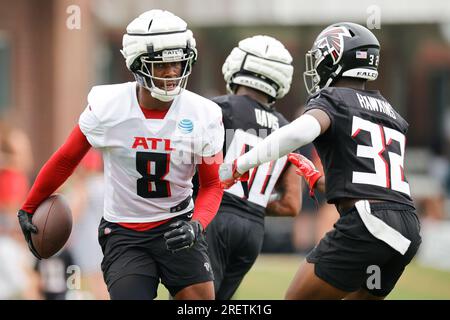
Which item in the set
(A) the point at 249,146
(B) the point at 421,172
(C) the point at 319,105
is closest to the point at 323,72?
(C) the point at 319,105

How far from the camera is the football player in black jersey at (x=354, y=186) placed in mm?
4801

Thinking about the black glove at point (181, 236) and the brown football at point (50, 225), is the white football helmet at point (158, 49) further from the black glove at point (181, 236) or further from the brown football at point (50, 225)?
the brown football at point (50, 225)

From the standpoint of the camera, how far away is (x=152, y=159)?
4977mm

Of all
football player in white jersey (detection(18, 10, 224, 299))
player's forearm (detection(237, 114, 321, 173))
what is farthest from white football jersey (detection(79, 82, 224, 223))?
player's forearm (detection(237, 114, 321, 173))

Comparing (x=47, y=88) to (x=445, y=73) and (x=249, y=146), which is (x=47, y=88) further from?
(x=249, y=146)

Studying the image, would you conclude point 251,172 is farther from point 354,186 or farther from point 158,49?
point 158,49

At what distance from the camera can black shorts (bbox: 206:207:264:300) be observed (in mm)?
5742

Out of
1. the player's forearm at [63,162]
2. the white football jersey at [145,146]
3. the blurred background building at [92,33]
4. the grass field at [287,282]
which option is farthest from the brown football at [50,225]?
the blurred background building at [92,33]

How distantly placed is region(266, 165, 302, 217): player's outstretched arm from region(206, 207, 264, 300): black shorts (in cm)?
23

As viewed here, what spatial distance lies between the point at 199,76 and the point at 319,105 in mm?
15192

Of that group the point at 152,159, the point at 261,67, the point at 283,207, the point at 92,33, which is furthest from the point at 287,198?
the point at 92,33

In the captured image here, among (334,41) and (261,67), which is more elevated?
(334,41)

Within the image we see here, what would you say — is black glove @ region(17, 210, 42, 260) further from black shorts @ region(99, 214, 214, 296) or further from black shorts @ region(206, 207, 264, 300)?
black shorts @ region(206, 207, 264, 300)

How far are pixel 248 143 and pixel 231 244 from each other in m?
0.63
